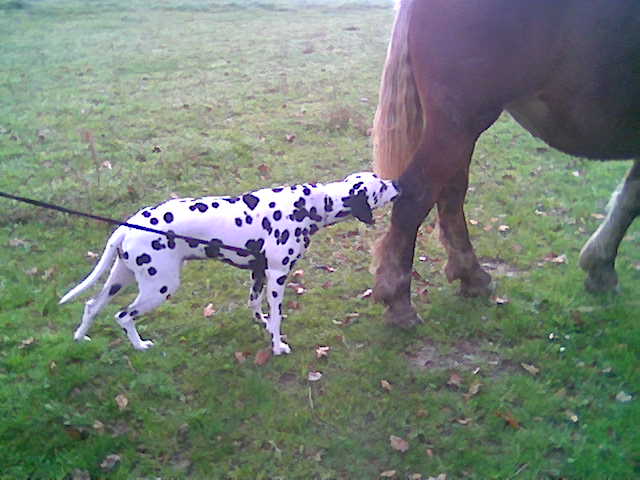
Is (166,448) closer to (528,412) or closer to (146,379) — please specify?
(146,379)

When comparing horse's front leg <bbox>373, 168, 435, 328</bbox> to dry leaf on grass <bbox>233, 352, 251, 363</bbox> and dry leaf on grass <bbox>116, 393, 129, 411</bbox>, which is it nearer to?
dry leaf on grass <bbox>233, 352, 251, 363</bbox>

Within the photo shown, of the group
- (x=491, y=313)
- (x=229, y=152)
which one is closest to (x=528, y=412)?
(x=491, y=313)

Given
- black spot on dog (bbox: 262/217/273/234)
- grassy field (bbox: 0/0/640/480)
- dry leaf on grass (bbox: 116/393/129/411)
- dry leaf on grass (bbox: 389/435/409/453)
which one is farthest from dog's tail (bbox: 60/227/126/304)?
dry leaf on grass (bbox: 389/435/409/453)

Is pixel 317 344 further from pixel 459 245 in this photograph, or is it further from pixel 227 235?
pixel 459 245

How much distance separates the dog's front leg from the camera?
365cm

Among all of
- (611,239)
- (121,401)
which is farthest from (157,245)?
(611,239)

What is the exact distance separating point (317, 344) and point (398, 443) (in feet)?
3.38

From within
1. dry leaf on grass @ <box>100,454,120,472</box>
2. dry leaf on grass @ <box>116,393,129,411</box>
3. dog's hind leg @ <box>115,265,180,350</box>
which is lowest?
dry leaf on grass @ <box>100,454,120,472</box>

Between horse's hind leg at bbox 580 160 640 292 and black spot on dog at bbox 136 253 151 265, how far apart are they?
338 cm

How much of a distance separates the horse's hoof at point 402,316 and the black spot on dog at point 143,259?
5.68 feet

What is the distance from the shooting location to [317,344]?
401 cm

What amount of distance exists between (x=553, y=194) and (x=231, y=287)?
3.81 meters

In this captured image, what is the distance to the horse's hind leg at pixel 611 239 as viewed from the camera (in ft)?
14.2

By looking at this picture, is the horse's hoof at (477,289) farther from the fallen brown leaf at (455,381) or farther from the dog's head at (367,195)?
the dog's head at (367,195)
